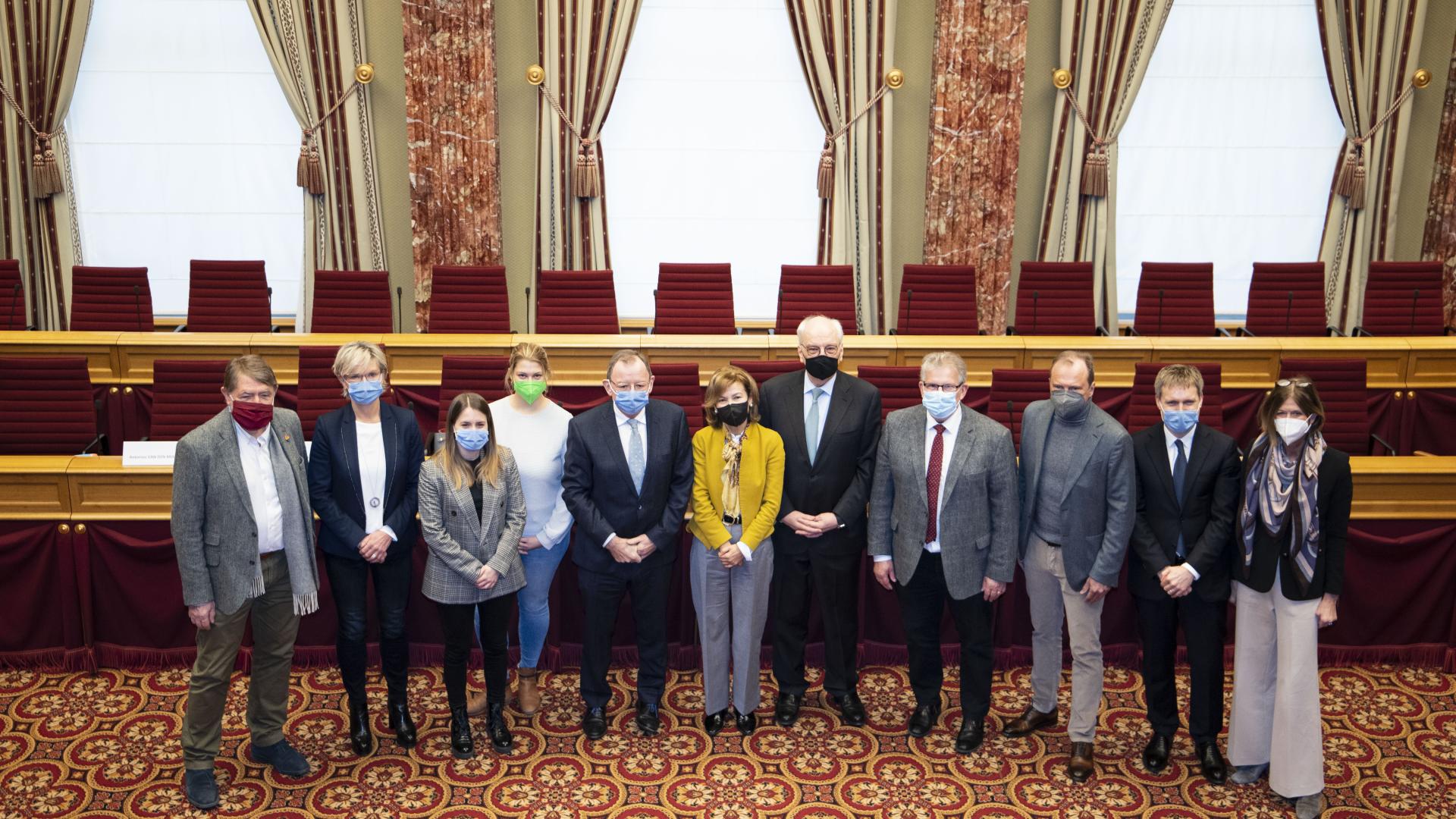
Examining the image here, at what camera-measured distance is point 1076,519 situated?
11.7 ft

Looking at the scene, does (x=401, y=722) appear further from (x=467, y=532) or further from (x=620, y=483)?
(x=620, y=483)

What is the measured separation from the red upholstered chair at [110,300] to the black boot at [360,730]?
11.7 feet

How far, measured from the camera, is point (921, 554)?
147 inches

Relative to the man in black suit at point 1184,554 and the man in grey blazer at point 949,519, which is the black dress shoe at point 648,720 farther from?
the man in black suit at point 1184,554

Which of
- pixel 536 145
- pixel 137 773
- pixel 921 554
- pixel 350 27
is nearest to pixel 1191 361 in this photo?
pixel 921 554

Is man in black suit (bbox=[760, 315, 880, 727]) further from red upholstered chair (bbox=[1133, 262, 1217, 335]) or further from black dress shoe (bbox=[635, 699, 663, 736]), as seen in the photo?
red upholstered chair (bbox=[1133, 262, 1217, 335])

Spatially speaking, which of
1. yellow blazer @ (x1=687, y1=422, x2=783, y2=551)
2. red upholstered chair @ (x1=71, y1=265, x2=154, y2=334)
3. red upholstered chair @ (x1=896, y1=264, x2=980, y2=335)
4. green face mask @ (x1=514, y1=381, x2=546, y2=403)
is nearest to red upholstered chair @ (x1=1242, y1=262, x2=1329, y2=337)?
red upholstered chair @ (x1=896, y1=264, x2=980, y2=335)

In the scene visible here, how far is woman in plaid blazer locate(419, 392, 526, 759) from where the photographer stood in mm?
3570

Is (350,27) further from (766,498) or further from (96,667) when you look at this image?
(766,498)

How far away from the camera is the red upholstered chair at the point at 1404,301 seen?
6656 millimetres

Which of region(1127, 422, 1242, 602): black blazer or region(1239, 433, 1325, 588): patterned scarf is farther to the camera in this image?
region(1127, 422, 1242, 602): black blazer

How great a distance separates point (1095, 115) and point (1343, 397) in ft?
9.65

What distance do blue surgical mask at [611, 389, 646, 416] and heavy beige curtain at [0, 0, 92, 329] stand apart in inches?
216

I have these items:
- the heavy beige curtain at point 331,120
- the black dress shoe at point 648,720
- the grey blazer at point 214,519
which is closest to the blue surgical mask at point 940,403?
the black dress shoe at point 648,720
